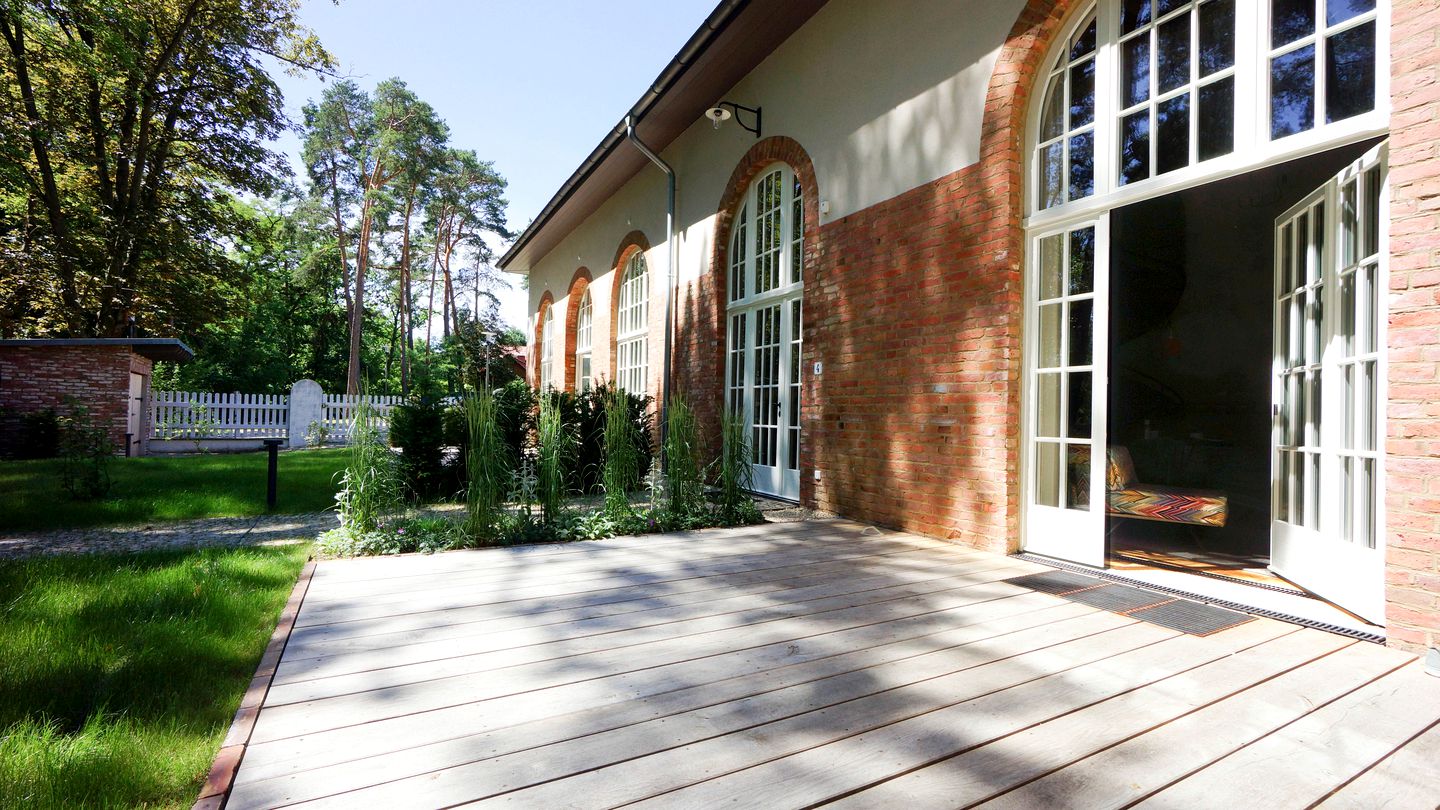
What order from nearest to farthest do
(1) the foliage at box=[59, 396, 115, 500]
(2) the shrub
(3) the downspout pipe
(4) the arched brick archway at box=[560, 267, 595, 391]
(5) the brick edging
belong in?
(5) the brick edging < (1) the foliage at box=[59, 396, 115, 500] < (2) the shrub < (3) the downspout pipe < (4) the arched brick archway at box=[560, 267, 595, 391]

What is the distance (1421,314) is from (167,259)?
16665 millimetres

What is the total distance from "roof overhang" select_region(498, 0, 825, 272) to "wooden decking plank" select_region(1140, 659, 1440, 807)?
5.58m

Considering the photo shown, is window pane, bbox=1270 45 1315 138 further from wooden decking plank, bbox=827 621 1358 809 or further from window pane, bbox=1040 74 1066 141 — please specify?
wooden decking plank, bbox=827 621 1358 809

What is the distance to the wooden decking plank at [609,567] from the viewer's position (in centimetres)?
300

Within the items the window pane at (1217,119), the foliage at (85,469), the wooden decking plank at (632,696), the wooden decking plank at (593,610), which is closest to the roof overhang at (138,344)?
the foliage at (85,469)

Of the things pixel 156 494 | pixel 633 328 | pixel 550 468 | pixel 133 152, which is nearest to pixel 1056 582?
pixel 550 468

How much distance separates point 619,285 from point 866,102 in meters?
5.85

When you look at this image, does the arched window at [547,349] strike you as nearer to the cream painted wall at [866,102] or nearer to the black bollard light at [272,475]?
the cream painted wall at [866,102]

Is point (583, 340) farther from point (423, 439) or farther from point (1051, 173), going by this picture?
point (1051, 173)

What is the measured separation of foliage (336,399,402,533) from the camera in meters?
3.89

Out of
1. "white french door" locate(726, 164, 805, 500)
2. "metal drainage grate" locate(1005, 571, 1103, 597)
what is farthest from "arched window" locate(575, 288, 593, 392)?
"metal drainage grate" locate(1005, 571, 1103, 597)

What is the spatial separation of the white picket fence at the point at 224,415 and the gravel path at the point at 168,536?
8.28 m

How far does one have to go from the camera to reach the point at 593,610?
2.69 m

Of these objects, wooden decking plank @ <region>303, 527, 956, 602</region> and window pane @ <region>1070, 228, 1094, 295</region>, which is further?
window pane @ <region>1070, 228, 1094, 295</region>
